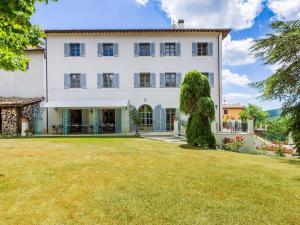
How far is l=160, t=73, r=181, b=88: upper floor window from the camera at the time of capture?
26.1m

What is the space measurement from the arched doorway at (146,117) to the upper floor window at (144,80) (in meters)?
2.24

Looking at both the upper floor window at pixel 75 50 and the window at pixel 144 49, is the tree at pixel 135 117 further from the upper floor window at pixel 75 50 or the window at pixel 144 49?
the upper floor window at pixel 75 50

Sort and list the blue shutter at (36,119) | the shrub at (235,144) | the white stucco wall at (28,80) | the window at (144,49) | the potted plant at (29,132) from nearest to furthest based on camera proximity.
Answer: the shrub at (235,144) → the potted plant at (29,132) → the blue shutter at (36,119) → the window at (144,49) → the white stucco wall at (28,80)

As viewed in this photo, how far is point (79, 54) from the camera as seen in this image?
26047mm

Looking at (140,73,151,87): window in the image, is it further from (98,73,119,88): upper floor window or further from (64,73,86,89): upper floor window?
(64,73,86,89): upper floor window

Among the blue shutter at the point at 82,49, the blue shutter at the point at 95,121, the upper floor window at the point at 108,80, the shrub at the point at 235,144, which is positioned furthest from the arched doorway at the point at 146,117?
the shrub at the point at 235,144

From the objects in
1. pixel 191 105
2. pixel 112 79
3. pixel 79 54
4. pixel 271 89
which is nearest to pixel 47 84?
pixel 79 54

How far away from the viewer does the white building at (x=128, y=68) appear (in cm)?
2589

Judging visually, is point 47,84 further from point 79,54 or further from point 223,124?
point 223,124

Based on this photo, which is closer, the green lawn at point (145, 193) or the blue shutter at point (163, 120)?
the green lawn at point (145, 193)

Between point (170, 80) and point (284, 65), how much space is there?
14028mm

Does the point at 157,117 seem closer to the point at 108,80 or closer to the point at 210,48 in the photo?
the point at 108,80

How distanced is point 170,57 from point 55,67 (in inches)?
469

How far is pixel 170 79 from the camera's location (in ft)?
86.2
